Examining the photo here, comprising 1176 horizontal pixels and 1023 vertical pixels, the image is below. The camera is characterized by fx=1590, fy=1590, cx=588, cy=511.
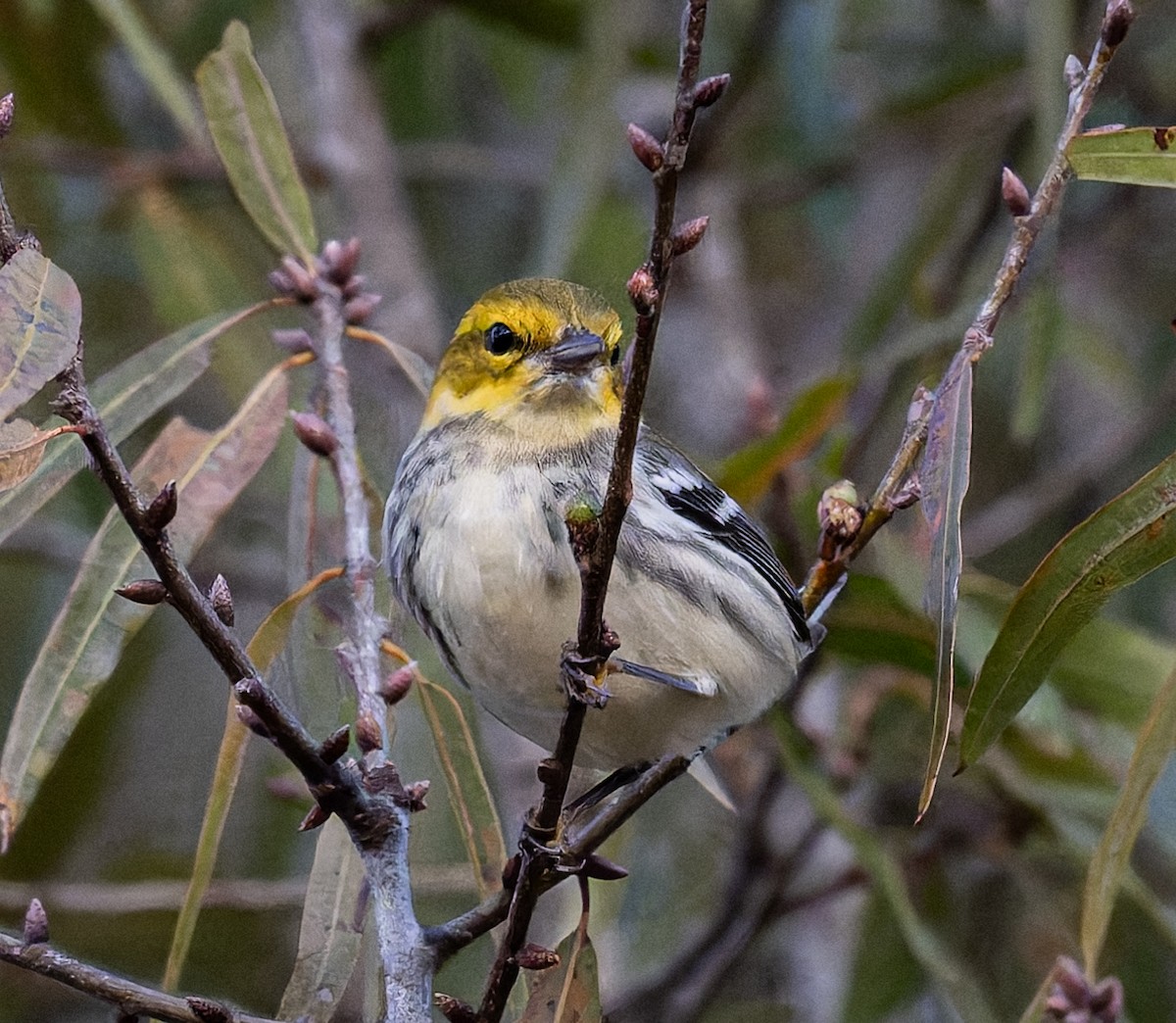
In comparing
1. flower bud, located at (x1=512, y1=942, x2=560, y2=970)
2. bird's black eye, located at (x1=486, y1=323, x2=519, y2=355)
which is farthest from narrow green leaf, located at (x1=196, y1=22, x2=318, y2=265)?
flower bud, located at (x1=512, y1=942, x2=560, y2=970)

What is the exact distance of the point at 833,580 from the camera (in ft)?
6.20

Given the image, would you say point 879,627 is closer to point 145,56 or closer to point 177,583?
point 177,583

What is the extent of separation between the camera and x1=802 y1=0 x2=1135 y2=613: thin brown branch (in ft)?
5.47

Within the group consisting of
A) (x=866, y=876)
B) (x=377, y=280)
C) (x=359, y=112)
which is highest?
(x=359, y=112)

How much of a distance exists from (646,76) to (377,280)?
42.7 inches

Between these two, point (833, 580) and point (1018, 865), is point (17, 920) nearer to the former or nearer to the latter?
point (1018, 865)

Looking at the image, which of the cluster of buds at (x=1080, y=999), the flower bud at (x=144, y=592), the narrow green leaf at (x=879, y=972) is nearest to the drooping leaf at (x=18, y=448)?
the flower bud at (x=144, y=592)

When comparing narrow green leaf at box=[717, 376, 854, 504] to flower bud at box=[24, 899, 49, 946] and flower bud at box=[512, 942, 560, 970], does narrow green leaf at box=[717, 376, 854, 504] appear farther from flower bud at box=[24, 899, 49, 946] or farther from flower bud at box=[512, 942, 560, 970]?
flower bud at box=[24, 899, 49, 946]

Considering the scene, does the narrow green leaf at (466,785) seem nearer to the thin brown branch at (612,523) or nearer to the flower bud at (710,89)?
the thin brown branch at (612,523)

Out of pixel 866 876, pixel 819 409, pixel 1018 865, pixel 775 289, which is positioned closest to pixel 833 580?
pixel 819 409

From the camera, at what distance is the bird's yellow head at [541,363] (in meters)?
2.32

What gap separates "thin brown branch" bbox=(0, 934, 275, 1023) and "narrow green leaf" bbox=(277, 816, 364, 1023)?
218 millimetres

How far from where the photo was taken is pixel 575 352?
7.56ft

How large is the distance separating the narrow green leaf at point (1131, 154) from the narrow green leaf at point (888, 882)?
4.90 feet
